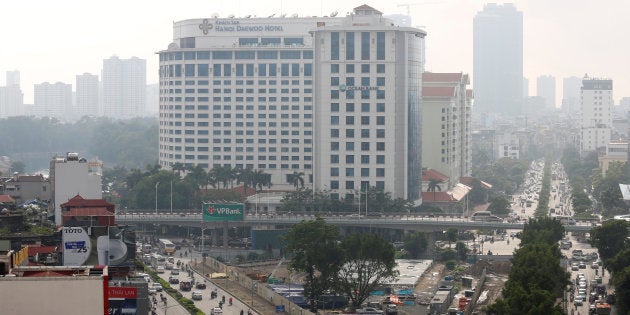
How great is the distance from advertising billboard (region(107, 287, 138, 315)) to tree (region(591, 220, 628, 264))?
123 ft

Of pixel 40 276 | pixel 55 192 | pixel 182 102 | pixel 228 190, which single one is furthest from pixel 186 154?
pixel 40 276

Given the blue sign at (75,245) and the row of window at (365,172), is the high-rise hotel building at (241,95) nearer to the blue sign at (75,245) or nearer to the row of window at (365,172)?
the row of window at (365,172)

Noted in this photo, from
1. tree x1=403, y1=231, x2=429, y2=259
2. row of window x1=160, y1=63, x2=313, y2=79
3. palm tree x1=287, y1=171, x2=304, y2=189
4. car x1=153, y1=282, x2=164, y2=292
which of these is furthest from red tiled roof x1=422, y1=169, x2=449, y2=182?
car x1=153, y1=282, x2=164, y2=292

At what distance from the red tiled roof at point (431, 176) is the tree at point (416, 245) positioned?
95.9 feet

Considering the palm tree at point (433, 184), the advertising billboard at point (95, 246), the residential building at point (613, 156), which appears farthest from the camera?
the residential building at point (613, 156)

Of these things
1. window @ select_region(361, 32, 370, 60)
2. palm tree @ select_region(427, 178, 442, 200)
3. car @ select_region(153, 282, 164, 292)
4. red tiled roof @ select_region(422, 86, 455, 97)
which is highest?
window @ select_region(361, 32, 370, 60)

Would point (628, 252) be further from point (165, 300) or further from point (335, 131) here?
point (335, 131)

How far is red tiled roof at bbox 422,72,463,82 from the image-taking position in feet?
465

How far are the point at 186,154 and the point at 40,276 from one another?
4027 inches

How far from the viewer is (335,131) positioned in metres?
107

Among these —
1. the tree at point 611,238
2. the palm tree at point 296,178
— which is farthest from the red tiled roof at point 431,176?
the tree at point 611,238

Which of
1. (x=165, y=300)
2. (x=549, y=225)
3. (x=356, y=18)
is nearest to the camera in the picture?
(x=165, y=300)

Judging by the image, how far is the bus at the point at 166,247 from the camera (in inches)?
3627

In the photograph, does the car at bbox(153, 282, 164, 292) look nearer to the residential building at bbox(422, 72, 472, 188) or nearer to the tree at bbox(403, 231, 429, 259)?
the tree at bbox(403, 231, 429, 259)
